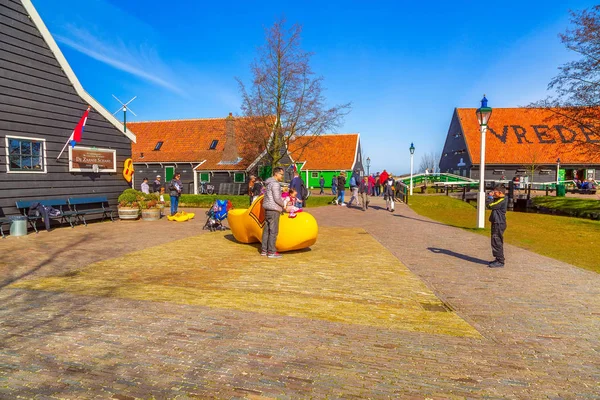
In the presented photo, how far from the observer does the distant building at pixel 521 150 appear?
124 feet

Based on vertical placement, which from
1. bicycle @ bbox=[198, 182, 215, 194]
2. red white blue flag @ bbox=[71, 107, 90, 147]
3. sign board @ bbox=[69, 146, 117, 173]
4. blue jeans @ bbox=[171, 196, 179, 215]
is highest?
red white blue flag @ bbox=[71, 107, 90, 147]

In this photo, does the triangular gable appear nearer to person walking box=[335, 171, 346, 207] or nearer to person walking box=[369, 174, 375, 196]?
person walking box=[335, 171, 346, 207]

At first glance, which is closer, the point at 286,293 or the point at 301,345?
the point at 301,345

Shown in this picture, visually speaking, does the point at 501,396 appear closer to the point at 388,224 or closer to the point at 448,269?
the point at 448,269

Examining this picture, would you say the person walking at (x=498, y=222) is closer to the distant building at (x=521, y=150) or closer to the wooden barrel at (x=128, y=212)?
the wooden barrel at (x=128, y=212)

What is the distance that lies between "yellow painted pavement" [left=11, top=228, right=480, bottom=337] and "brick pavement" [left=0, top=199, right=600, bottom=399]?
286 mm

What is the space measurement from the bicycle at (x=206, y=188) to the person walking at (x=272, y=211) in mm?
24006

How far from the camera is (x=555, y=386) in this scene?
3.12 metres

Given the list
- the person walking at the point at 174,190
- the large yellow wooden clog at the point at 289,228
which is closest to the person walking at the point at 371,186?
the person walking at the point at 174,190

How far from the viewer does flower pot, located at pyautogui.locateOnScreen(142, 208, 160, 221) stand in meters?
15.2

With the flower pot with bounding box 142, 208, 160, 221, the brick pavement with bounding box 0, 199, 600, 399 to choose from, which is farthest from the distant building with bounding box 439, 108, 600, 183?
the brick pavement with bounding box 0, 199, 600, 399

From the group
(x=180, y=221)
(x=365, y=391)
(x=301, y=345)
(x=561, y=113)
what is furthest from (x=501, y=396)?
(x=561, y=113)

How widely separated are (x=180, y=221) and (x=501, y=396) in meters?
13.8

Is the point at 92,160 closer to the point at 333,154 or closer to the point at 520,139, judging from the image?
the point at 333,154
